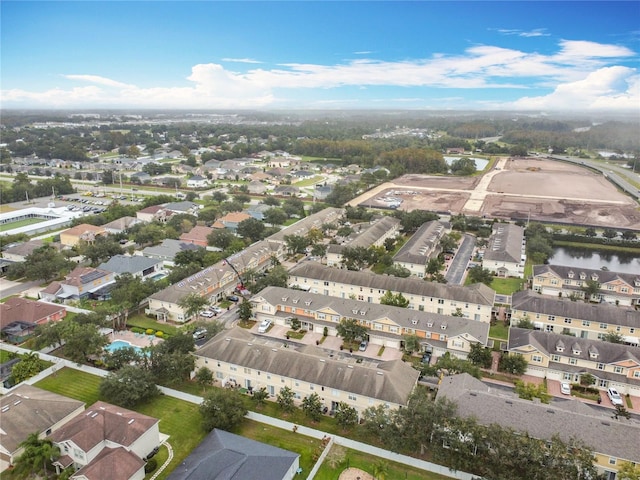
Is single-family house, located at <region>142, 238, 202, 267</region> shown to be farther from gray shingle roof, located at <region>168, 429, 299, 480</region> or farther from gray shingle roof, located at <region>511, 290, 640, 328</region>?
gray shingle roof, located at <region>511, 290, 640, 328</region>

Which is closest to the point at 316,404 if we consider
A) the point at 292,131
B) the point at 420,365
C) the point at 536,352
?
the point at 420,365

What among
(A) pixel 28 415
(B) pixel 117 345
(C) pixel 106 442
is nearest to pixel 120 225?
(B) pixel 117 345

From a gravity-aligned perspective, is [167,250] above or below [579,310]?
below

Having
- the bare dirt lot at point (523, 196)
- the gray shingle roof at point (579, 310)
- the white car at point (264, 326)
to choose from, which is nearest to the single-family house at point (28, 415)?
the white car at point (264, 326)

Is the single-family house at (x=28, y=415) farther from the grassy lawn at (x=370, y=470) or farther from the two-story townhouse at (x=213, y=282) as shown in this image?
the grassy lawn at (x=370, y=470)

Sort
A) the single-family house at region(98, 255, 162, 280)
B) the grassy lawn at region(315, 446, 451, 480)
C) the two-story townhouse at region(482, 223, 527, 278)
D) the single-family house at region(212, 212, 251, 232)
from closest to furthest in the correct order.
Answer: the grassy lawn at region(315, 446, 451, 480)
the single-family house at region(98, 255, 162, 280)
the two-story townhouse at region(482, 223, 527, 278)
the single-family house at region(212, 212, 251, 232)

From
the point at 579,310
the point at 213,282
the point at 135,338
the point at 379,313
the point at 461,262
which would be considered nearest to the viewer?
the point at 135,338

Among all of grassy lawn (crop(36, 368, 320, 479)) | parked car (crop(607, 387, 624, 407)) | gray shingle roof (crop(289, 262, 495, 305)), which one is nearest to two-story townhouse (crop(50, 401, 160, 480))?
grassy lawn (crop(36, 368, 320, 479))

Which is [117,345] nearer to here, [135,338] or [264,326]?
[135,338]
